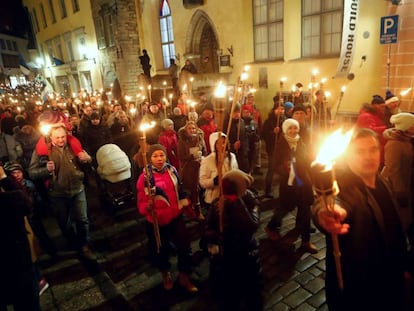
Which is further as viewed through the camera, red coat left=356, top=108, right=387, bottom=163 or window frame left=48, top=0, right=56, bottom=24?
window frame left=48, top=0, right=56, bottom=24

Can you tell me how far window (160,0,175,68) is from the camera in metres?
17.9

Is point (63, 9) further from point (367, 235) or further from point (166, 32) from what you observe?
point (367, 235)

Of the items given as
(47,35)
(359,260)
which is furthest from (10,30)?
(359,260)

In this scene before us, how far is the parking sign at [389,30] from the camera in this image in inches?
283

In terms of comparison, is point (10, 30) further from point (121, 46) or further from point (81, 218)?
point (81, 218)

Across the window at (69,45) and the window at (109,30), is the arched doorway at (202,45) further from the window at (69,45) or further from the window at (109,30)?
the window at (69,45)

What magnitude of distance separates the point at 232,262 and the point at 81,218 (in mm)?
2569

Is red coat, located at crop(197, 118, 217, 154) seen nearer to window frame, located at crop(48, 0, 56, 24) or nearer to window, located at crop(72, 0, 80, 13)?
window, located at crop(72, 0, 80, 13)

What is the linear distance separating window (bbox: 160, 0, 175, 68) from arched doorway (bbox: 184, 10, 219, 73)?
8.52 feet

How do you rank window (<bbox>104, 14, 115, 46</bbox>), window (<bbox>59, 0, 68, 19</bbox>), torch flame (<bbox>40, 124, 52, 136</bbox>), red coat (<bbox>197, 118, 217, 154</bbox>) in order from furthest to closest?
window (<bbox>59, 0, 68, 19</bbox>), window (<bbox>104, 14, 115, 46</bbox>), red coat (<bbox>197, 118, 217, 154</bbox>), torch flame (<bbox>40, 124, 52, 136</bbox>)

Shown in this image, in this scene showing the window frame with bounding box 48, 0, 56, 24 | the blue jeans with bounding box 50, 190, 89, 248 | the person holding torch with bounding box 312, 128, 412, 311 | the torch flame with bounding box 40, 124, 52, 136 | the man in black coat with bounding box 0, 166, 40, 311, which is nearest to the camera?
the person holding torch with bounding box 312, 128, 412, 311

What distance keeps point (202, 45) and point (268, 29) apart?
4763mm

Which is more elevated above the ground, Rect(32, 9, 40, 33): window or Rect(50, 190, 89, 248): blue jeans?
Rect(32, 9, 40, 33): window

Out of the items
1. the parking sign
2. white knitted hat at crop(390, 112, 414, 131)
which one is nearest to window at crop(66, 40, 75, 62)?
the parking sign
